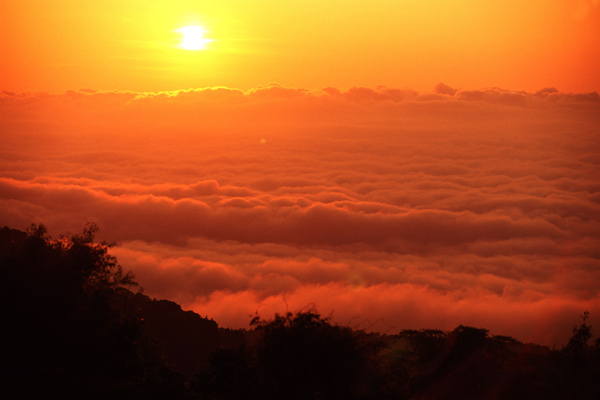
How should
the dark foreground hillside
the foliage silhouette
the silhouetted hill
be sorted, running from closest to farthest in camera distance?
the dark foreground hillside, the foliage silhouette, the silhouetted hill

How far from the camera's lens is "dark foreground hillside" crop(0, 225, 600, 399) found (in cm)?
2100

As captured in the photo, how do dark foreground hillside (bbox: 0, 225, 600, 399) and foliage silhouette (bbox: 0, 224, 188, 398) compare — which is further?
foliage silhouette (bbox: 0, 224, 188, 398)

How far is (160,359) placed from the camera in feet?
91.6

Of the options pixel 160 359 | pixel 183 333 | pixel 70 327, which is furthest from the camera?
pixel 183 333

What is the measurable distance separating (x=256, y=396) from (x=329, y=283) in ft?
515

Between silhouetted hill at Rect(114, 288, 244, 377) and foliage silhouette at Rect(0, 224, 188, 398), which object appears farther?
silhouetted hill at Rect(114, 288, 244, 377)

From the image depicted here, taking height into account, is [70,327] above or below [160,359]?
above

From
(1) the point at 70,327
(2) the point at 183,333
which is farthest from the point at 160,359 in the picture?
(2) the point at 183,333

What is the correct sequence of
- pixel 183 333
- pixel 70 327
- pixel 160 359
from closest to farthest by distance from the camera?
1. pixel 70 327
2. pixel 160 359
3. pixel 183 333

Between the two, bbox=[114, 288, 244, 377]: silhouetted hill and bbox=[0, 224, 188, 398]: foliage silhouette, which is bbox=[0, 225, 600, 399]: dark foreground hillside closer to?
bbox=[0, 224, 188, 398]: foliage silhouette

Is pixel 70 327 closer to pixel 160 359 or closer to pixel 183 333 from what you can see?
pixel 160 359

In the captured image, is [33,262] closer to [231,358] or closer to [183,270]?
[231,358]

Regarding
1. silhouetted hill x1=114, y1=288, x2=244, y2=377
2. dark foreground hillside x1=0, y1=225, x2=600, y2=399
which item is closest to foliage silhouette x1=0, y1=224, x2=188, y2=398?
dark foreground hillside x1=0, y1=225, x2=600, y2=399

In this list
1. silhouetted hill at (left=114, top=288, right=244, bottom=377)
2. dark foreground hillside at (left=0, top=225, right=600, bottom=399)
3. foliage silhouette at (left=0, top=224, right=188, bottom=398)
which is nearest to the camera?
dark foreground hillside at (left=0, top=225, right=600, bottom=399)
